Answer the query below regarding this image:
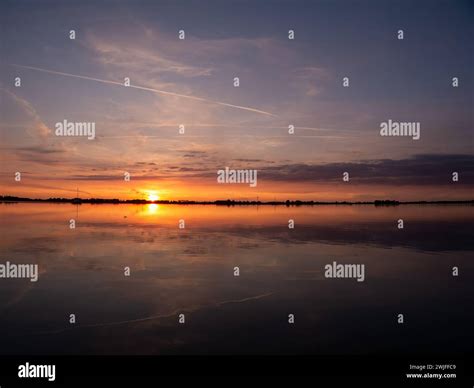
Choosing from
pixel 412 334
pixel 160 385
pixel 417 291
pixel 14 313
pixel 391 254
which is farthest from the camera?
pixel 391 254

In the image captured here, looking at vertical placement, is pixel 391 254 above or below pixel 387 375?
above

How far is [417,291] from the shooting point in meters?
10.1

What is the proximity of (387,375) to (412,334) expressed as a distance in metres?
1.43

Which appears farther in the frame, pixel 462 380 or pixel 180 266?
pixel 180 266

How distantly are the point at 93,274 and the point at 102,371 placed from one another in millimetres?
5288

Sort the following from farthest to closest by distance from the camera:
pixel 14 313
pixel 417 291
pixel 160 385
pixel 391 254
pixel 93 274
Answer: pixel 391 254 → pixel 93 274 → pixel 417 291 → pixel 14 313 → pixel 160 385

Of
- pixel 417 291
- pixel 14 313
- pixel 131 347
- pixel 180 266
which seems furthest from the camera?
pixel 180 266

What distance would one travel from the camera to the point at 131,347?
22.8 feet

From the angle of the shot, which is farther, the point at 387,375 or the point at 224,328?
the point at 224,328

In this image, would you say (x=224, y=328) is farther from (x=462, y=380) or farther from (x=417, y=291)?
(x=417, y=291)

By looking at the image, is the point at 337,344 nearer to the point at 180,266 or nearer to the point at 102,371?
the point at 102,371

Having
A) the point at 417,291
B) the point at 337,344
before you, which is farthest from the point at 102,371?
the point at 417,291

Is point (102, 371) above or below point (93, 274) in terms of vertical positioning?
below

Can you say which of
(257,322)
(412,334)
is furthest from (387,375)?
(257,322)
